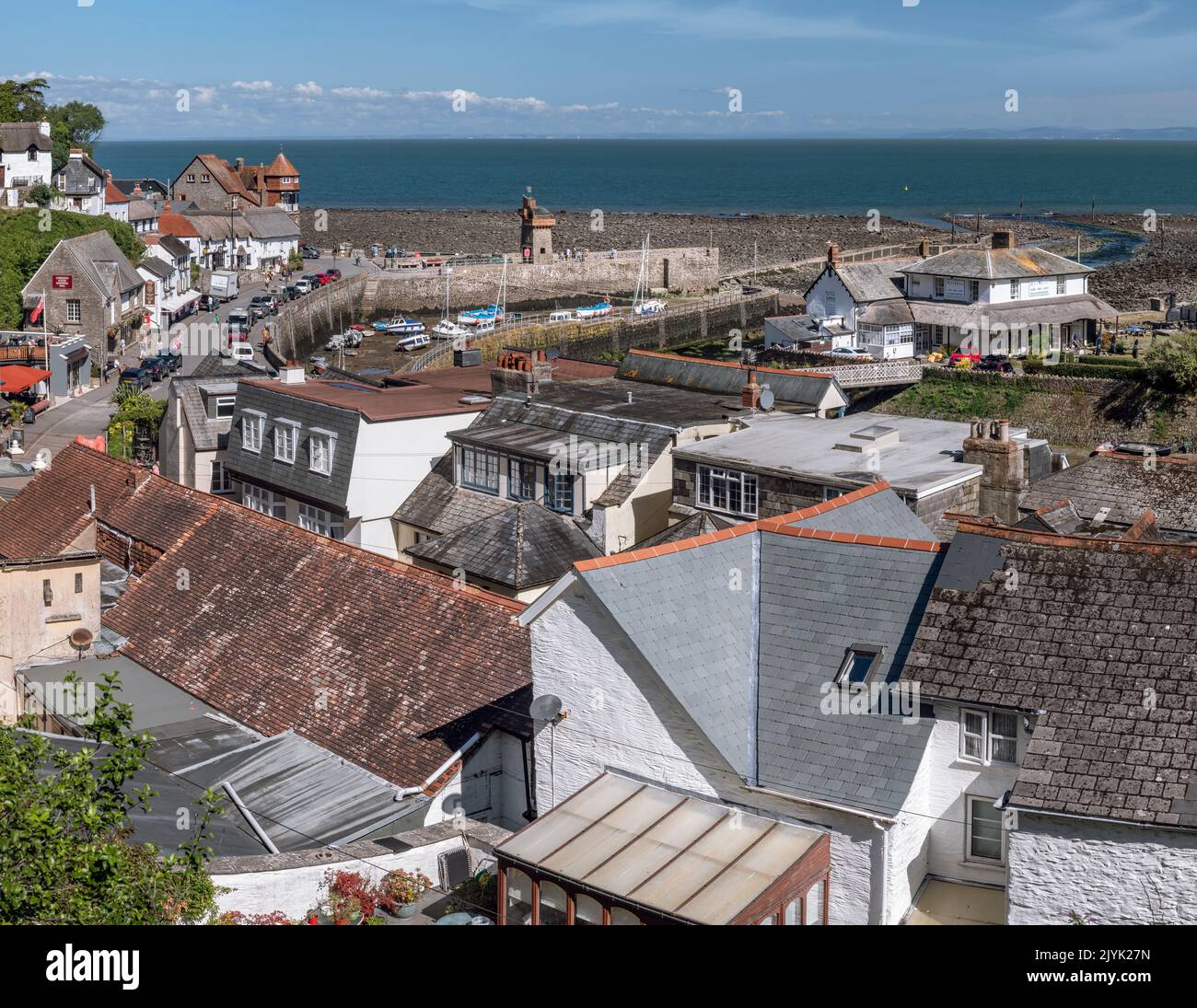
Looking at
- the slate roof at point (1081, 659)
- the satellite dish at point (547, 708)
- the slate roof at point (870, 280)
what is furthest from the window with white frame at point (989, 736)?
the slate roof at point (870, 280)

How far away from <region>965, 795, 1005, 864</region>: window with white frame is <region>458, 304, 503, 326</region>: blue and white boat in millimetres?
83156

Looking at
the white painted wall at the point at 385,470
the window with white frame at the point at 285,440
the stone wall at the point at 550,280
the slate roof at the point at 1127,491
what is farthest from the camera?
the stone wall at the point at 550,280

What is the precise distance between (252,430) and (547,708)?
2273cm

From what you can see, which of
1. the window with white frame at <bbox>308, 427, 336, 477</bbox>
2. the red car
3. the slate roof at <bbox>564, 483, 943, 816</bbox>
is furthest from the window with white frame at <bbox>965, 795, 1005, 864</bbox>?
the red car

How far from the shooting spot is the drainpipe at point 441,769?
2112 centimetres

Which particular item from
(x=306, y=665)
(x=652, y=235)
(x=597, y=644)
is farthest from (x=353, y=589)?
(x=652, y=235)

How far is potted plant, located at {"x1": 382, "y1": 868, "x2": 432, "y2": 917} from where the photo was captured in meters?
18.4

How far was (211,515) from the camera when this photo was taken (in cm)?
3152

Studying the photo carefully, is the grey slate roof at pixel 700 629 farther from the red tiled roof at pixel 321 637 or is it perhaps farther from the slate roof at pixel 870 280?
the slate roof at pixel 870 280

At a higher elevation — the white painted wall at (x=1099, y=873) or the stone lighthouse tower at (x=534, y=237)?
the stone lighthouse tower at (x=534, y=237)

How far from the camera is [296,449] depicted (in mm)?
37844

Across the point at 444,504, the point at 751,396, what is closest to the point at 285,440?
the point at 444,504

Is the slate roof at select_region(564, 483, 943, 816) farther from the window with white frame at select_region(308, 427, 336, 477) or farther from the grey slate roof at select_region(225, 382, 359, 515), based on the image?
the window with white frame at select_region(308, 427, 336, 477)

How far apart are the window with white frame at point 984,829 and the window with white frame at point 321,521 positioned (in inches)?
846
